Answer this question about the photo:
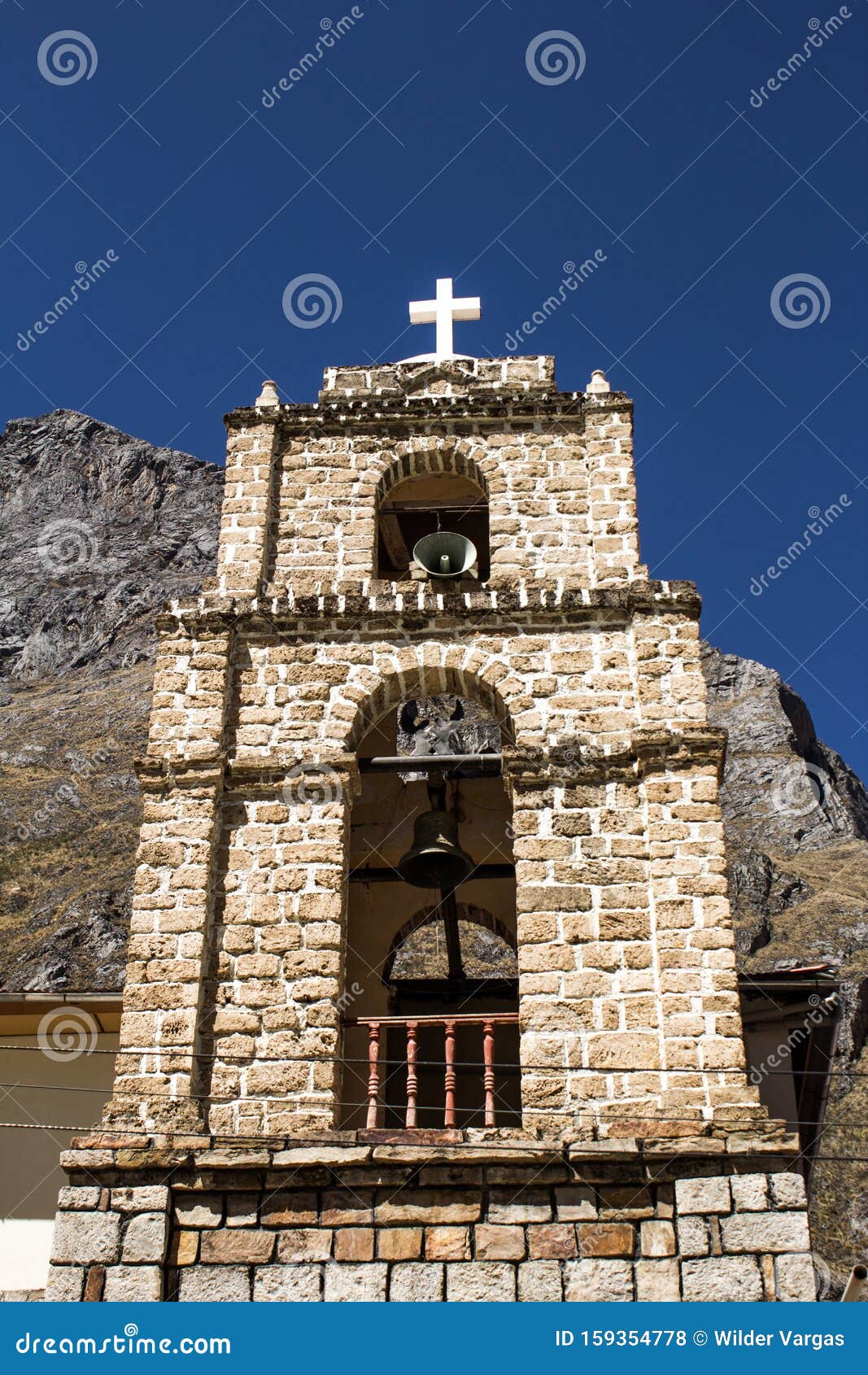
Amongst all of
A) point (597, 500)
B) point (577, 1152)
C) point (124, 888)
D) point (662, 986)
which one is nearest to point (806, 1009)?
point (662, 986)

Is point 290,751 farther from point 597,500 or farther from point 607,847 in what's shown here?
point 597,500

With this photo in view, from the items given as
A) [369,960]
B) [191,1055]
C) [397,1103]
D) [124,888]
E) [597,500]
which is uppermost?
[124,888]

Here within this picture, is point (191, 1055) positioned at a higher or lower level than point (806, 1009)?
lower

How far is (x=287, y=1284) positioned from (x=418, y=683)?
169 inches

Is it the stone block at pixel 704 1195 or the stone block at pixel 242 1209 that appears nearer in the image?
the stone block at pixel 704 1195

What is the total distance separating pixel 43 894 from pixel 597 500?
1328 inches

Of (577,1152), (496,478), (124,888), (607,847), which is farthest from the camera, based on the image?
(124,888)

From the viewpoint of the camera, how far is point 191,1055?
27.8ft

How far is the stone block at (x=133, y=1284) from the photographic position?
298 inches

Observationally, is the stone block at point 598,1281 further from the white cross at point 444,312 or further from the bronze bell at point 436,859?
the white cross at point 444,312

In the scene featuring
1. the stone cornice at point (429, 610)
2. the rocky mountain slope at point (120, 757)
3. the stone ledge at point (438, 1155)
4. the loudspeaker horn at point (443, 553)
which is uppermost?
the rocky mountain slope at point (120, 757)

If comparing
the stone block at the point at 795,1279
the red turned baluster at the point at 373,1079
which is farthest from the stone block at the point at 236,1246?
the stone block at the point at 795,1279

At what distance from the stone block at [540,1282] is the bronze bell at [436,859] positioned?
3042 mm

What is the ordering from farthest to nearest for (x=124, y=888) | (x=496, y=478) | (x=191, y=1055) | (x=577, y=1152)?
(x=124, y=888) → (x=496, y=478) → (x=191, y=1055) → (x=577, y=1152)
